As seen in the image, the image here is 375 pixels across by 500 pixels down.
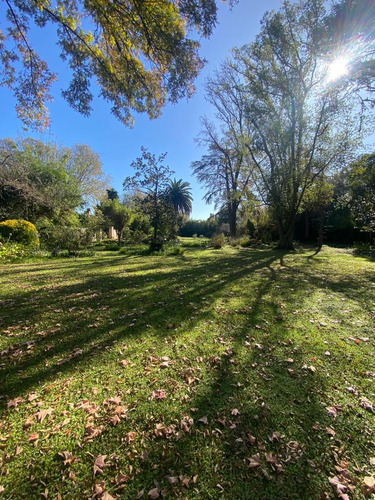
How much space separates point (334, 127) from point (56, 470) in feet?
53.1

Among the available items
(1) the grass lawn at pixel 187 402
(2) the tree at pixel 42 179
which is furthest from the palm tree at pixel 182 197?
(1) the grass lawn at pixel 187 402

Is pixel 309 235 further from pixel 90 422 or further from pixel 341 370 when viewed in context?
pixel 90 422

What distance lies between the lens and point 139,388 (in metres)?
2.10

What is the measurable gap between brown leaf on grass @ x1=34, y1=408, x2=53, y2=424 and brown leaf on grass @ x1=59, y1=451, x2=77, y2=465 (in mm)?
422

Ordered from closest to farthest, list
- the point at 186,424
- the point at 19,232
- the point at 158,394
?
the point at 186,424, the point at 158,394, the point at 19,232

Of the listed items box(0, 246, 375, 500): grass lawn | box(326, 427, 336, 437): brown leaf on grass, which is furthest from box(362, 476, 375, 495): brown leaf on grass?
box(326, 427, 336, 437): brown leaf on grass

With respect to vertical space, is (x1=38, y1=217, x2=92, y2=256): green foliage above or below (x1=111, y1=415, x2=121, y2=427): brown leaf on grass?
above

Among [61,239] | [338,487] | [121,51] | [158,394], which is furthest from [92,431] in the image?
[61,239]

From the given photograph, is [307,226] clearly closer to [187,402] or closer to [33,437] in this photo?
[187,402]

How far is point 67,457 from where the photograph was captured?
1469 millimetres

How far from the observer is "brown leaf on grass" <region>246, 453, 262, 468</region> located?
1.44 metres

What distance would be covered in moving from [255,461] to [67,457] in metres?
1.34

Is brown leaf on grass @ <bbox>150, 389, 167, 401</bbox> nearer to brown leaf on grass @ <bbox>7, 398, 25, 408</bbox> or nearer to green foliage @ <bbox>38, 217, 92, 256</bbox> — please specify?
brown leaf on grass @ <bbox>7, 398, 25, 408</bbox>

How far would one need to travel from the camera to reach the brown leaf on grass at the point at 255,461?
1442mm
